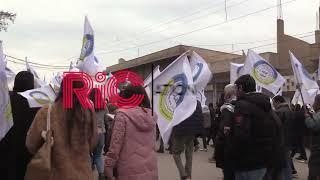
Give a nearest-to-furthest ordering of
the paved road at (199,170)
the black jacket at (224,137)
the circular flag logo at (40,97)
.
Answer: the black jacket at (224,137) < the circular flag logo at (40,97) < the paved road at (199,170)

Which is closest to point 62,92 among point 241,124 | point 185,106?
point 241,124

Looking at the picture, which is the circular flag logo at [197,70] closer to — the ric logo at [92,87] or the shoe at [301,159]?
the ric logo at [92,87]

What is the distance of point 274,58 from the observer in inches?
981

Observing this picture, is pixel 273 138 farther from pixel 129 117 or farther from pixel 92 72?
pixel 92 72

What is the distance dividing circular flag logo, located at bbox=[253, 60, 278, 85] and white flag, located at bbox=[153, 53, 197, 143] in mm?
3533

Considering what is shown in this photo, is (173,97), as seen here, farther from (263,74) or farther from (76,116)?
(263,74)

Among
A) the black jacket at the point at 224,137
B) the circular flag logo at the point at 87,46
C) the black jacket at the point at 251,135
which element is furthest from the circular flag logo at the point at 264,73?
the black jacket at the point at 251,135

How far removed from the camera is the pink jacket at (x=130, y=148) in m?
4.57

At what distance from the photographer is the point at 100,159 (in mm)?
8602

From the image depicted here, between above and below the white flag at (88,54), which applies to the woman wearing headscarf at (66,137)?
below

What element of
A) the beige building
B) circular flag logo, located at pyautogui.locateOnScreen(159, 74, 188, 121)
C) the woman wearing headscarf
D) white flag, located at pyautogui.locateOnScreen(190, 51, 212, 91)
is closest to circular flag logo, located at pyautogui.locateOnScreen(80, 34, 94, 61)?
white flag, located at pyautogui.locateOnScreen(190, 51, 212, 91)

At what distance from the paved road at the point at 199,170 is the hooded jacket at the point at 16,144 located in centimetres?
509

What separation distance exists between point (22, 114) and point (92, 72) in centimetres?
513

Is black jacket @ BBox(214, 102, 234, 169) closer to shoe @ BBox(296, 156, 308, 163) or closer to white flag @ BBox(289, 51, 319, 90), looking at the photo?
white flag @ BBox(289, 51, 319, 90)
